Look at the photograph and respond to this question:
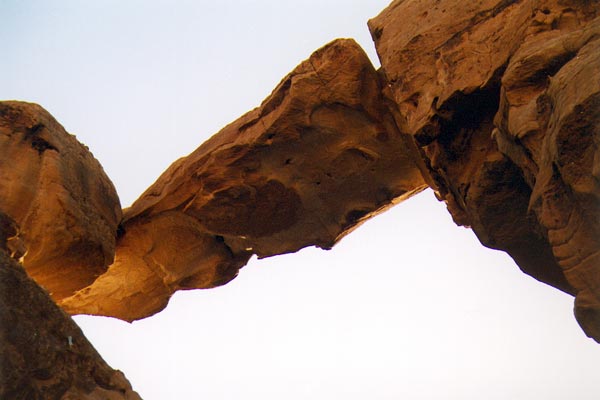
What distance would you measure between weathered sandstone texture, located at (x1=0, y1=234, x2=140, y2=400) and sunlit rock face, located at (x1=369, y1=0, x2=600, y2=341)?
4162 millimetres

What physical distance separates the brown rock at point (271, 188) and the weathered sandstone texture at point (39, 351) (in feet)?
17.6

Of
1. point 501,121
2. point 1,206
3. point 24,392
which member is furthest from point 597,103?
point 1,206

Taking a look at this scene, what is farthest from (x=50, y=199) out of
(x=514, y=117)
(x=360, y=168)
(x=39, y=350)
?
(x=514, y=117)

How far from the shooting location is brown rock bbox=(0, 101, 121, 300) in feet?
28.1

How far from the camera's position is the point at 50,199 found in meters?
8.68

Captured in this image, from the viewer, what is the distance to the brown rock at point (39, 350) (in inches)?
175

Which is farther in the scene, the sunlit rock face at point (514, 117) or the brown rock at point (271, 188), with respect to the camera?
the brown rock at point (271, 188)

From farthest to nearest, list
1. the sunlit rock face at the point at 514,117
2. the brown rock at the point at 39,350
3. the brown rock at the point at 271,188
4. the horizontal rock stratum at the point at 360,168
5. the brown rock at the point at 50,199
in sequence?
the brown rock at the point at 271,188
the brown rock at the point at 50,199
the horizontal rock stratum at the point at 360,168
the sunlit rock face at the point at 514,117
the brown rock at the point at 39,350

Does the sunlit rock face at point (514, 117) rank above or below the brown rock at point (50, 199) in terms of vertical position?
below

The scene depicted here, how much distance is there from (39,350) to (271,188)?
6254 millimetres

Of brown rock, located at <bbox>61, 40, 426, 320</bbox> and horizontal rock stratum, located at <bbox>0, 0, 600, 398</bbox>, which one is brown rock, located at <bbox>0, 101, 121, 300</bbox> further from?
brown rock, located at <bbox>61, 40, 426, 320</bbox>

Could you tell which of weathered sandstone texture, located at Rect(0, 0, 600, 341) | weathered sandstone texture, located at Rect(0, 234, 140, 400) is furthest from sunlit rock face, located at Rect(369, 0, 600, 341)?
weathered sandstone texture, located at Rect(0, 234, 140, 400)

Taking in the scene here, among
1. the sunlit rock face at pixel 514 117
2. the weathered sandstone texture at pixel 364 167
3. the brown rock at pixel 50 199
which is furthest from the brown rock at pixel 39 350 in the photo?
the sunlit rock face at pixel 514 117

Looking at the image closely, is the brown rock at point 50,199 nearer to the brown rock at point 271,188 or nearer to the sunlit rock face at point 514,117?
the brown rock at point 271,188
